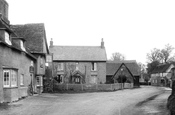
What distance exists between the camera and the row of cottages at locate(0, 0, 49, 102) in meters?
20.7

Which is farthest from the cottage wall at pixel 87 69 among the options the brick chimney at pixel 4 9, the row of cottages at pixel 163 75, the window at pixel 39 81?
the row of cottages at pixel 163 75

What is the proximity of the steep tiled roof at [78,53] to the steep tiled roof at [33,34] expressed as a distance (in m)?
16.4

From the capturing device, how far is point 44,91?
34.8 meters

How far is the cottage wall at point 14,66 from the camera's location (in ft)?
66.7

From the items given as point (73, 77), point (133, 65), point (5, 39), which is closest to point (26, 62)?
point (5, 39)

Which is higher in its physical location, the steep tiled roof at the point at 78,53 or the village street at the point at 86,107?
the steep tiled roof at the point at 78,53

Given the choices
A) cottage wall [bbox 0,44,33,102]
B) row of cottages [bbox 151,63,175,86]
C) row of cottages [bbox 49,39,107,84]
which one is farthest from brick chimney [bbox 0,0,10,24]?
row of cottages [bbox 151,63,175,86]

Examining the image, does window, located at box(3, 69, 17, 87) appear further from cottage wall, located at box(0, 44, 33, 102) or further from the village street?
the village street

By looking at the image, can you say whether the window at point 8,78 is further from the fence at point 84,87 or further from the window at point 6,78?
the fence at point 84,87

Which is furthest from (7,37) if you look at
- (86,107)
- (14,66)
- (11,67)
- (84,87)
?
(84,87)

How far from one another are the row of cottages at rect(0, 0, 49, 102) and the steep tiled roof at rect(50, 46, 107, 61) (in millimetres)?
16885

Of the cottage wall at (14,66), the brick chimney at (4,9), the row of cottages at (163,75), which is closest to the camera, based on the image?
the cottage wall at (14,66)

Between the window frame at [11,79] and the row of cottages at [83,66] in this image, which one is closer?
the window frame at [11,79]

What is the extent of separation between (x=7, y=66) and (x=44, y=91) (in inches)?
564
